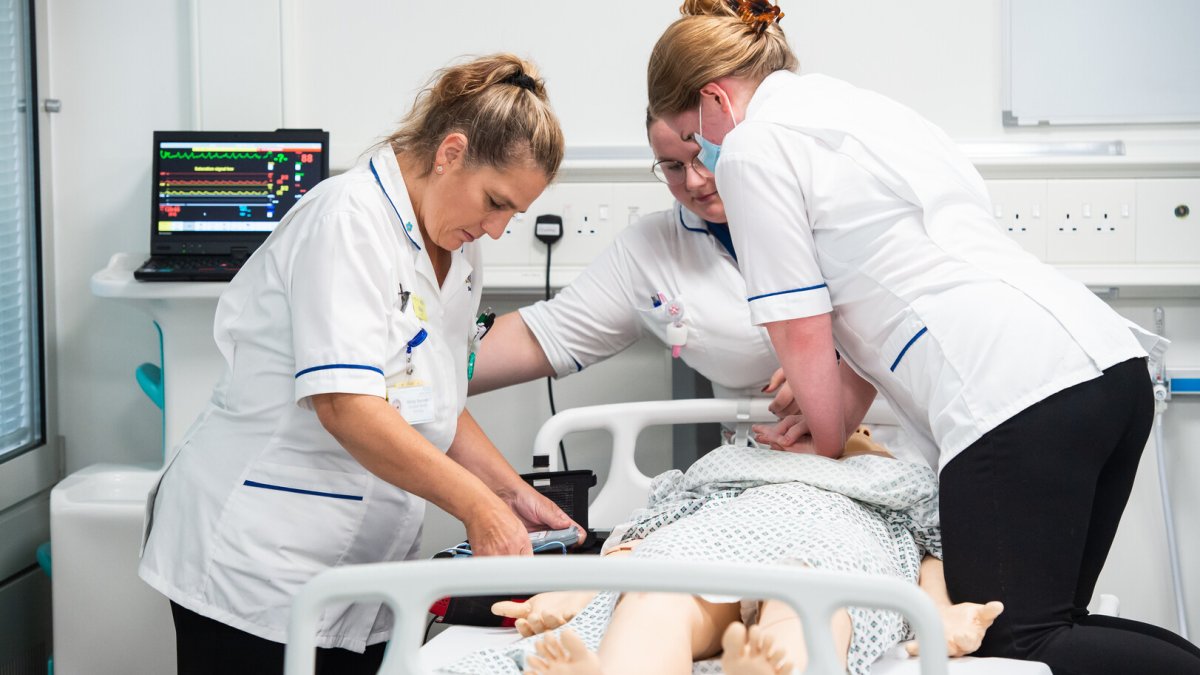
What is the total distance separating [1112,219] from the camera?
241 cm

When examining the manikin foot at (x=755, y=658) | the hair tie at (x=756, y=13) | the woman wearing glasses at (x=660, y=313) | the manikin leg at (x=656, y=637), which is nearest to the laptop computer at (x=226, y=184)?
the woman wearing glasses at (x=660, y=313)

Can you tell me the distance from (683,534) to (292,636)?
23.6 inches

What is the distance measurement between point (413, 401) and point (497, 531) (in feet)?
0.74

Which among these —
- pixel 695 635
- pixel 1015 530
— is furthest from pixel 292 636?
pixel 1015 530

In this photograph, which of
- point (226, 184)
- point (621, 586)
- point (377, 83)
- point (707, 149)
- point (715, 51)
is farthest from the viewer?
point (377, 83)

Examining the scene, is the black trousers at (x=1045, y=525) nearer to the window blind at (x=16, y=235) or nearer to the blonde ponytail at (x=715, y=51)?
the blonde ponytail at (x=715, y=51)

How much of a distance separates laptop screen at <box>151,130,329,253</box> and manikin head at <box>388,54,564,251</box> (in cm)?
79

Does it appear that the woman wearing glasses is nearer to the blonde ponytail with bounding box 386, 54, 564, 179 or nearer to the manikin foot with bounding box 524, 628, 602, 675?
the blonde ponytail with bounding box 386, 54, 564, 179

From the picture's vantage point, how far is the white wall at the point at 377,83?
2.47m

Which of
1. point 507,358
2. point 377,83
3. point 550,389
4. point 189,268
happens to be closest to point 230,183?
point 189,268

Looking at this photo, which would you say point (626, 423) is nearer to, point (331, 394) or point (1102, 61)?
point (331, 394)

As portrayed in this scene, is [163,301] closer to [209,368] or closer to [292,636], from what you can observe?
[209,368]

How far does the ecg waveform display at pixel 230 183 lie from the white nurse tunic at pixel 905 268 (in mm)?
1143

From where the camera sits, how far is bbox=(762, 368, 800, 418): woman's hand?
195 cm
